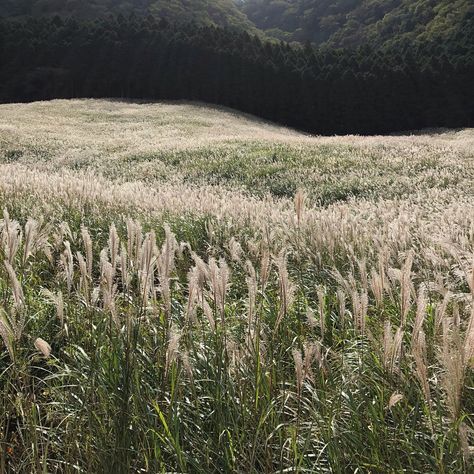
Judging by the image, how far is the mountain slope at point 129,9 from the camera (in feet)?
459

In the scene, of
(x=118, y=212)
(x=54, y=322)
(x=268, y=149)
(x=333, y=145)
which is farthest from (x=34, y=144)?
(x=54, y=322)

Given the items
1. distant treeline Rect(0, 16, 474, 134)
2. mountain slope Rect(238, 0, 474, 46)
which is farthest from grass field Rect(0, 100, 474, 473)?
mountain slope Rect(238, 0, 474, 46)

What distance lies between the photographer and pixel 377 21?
154625 millimetres

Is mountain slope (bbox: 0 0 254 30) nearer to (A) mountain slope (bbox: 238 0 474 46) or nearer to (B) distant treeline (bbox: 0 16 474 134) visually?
(A) mountain slope (bbox: 238 0 474 46)

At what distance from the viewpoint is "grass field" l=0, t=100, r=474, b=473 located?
6.74 feet

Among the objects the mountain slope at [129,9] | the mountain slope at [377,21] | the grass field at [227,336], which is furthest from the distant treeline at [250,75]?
the mountain slope at [129,9]

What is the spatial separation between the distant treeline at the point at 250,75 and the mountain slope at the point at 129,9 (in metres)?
63.9

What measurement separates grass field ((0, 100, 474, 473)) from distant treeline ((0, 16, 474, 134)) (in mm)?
57212

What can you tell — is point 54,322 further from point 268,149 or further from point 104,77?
point 104,77

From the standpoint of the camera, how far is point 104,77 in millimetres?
70750

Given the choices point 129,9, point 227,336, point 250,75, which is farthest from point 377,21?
point 227,336

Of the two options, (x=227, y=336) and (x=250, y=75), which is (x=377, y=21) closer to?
(x=250, y=75)

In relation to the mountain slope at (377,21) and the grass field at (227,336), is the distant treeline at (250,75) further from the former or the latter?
the grass field at (227,336)

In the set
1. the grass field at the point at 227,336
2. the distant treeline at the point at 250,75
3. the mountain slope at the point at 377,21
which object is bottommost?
the grass field at the point at 227,336
